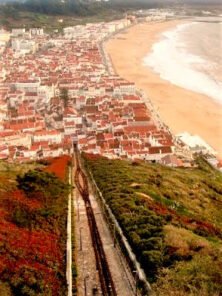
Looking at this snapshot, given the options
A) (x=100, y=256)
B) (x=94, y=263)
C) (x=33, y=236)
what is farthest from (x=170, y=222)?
(x=33, y=236)

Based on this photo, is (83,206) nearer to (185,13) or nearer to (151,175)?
(151,175)

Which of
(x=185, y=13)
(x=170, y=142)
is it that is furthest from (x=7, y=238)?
(x=185, y=13)

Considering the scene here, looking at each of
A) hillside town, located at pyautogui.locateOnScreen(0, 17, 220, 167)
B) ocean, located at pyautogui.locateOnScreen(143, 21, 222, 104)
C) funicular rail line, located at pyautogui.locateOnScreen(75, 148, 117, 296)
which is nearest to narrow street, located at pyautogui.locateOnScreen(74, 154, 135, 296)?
funicular rail line, located at pyautogui.locateOnScreen(75, 148, 117, 296)

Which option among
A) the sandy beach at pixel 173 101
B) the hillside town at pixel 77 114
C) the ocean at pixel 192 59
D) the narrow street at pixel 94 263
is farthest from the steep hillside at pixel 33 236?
the ocean at pixel 192 59

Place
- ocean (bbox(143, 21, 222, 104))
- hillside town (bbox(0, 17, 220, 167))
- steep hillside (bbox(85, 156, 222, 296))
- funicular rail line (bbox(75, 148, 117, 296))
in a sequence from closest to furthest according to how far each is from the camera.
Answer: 1. steep hillside (bbox(85, 156, 222, 296))
2. funicular rail line (bbox(75, 148, 117, 296))
3. hillside town (bbox(0, 17, 220, 167))
4. ocean (bbox(143, 21, 222, 104))

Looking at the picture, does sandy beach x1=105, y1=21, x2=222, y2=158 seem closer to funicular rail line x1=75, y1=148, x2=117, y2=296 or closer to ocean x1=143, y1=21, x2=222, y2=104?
ocean x1=143, y1=21, x2=222, y2=104
